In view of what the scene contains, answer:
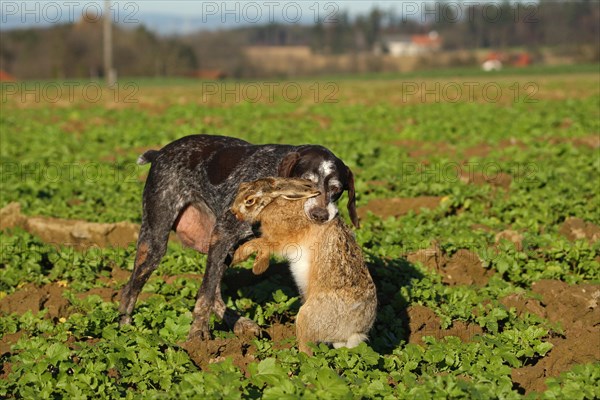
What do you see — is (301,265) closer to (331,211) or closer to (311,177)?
(331,211)

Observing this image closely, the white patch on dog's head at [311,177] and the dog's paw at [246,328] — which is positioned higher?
the white patch on dog's head at [311,177]

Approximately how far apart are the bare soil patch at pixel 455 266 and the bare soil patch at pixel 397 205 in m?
2.52

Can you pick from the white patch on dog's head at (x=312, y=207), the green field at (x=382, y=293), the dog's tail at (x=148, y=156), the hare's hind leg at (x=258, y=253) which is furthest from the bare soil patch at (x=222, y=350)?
the dog's tail at (x=148, y=156)

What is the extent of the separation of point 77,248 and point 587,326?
562cm

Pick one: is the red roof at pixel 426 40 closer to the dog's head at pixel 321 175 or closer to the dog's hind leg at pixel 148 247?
the dog's hind leg at pixel 148 247

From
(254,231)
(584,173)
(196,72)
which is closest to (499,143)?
(584,173)

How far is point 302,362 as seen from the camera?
5910mm

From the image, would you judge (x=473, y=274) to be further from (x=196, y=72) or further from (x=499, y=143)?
(x=196, y=72)

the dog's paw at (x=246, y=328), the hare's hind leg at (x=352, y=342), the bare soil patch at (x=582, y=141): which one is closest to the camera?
the hare's hind leg at (x=352, y=342)

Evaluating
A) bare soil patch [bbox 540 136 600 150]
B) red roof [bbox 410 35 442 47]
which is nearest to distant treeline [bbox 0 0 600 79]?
red roof [bbox 410 35 442 47]

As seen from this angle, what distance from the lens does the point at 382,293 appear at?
8141mm

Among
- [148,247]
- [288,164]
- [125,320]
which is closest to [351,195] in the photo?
[288,164]

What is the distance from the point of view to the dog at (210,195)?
22.0 ft

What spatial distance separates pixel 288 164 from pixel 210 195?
888mm
